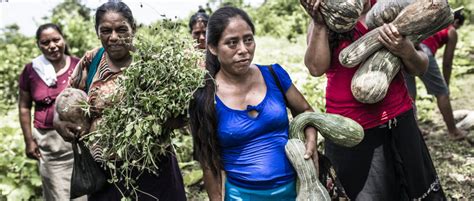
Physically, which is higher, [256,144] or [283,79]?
[283,79]

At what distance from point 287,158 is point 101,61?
1.32 metres

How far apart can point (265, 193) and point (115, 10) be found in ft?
4.68

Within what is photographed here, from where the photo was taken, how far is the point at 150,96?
2.81m

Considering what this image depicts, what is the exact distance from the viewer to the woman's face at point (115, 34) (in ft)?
10.7

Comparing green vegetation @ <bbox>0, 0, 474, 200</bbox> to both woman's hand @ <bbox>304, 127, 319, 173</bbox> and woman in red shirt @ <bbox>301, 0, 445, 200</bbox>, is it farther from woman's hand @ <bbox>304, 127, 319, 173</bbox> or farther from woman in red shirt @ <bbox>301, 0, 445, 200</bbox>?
woman in red shirt @ <bbox>301, 0, 445, 200</bbox>

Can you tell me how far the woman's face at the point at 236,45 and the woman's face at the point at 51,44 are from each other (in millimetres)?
2733

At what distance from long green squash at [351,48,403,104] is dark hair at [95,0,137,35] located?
140cm

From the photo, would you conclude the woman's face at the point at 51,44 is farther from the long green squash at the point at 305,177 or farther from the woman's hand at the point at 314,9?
the long green squash at the point at 305,177

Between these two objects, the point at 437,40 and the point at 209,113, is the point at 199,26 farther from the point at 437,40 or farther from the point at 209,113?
the point at 437,40

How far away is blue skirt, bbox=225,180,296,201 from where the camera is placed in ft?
9.43

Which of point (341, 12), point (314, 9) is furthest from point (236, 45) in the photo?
point (341, 12)

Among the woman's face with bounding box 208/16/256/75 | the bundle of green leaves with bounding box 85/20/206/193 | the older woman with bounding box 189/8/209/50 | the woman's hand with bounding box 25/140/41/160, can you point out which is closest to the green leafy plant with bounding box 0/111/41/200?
the woman's hand with bounding box 25/140/41/160

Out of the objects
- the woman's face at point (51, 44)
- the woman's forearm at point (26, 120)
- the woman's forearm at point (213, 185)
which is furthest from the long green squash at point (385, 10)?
the woman's forearm at point (26, 120)

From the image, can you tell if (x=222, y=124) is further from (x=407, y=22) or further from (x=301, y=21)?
(x=301, y=21)
